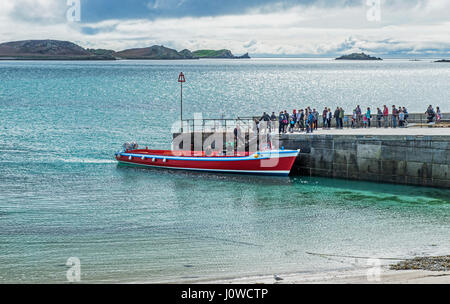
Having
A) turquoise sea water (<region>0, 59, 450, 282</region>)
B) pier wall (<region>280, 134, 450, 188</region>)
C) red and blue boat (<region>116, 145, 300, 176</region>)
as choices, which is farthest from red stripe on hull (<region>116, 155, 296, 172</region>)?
pier wall (<region>280, 134, 450, 188</region>)

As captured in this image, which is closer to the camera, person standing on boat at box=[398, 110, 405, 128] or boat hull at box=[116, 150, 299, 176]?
boat hull at box=[116, 150, 299, 176]

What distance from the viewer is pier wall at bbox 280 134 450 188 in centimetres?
2783

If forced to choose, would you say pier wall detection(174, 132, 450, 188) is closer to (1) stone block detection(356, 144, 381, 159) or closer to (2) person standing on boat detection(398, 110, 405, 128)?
(1) stone block detection(356, 144, 381, 159)

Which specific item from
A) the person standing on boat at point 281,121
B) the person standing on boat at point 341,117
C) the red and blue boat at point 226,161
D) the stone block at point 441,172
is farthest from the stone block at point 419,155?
the person standing on boat at point 281,121

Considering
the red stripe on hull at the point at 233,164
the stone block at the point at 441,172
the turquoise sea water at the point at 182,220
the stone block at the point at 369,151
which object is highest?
the stone block at the point at 369,151

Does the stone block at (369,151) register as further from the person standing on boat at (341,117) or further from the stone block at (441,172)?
the person standing on boat at (341,117)

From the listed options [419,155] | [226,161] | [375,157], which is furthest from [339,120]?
[226,161]

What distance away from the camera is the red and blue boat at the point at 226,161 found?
104ft

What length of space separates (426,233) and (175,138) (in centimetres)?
1832

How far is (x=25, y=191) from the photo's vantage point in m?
28.6

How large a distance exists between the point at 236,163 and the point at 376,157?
7.59 m

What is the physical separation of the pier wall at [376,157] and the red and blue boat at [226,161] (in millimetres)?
840
